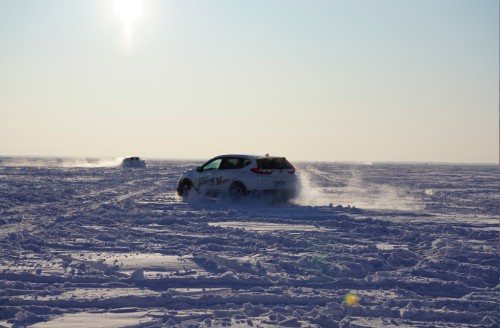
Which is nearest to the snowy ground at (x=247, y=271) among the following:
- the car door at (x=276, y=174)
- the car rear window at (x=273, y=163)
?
the car door at (x=276, y=174)

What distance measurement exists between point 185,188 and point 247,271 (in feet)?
40.3

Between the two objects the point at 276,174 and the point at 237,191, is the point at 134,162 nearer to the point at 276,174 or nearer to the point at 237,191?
the point at 237,191

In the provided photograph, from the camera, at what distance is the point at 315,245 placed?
9.76 meters

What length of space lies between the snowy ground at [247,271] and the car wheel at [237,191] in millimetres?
3469

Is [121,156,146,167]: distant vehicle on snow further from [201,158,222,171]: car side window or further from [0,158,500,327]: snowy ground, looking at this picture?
[0,158,500,327]: snowy ground

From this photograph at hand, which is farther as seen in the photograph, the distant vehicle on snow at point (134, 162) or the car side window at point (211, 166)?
the distant vehicle on snow at point (134, 162)

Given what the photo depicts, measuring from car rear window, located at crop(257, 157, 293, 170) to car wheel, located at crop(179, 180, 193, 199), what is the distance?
9.86 ft

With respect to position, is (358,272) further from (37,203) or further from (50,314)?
(37,203)

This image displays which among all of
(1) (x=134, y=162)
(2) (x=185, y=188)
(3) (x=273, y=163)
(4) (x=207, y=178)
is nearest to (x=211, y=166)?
(4) (x=207, y=178)

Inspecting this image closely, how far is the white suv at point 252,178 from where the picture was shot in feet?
57.4

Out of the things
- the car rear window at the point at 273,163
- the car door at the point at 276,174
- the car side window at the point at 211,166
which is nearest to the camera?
the car door at the point at 276,174

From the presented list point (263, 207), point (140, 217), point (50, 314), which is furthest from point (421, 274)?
point (263, 207)

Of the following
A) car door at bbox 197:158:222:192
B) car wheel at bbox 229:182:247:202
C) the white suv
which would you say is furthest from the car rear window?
car door at bbox 197:158:222:192

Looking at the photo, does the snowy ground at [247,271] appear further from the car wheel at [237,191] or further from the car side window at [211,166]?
the car side window at [211,166]
